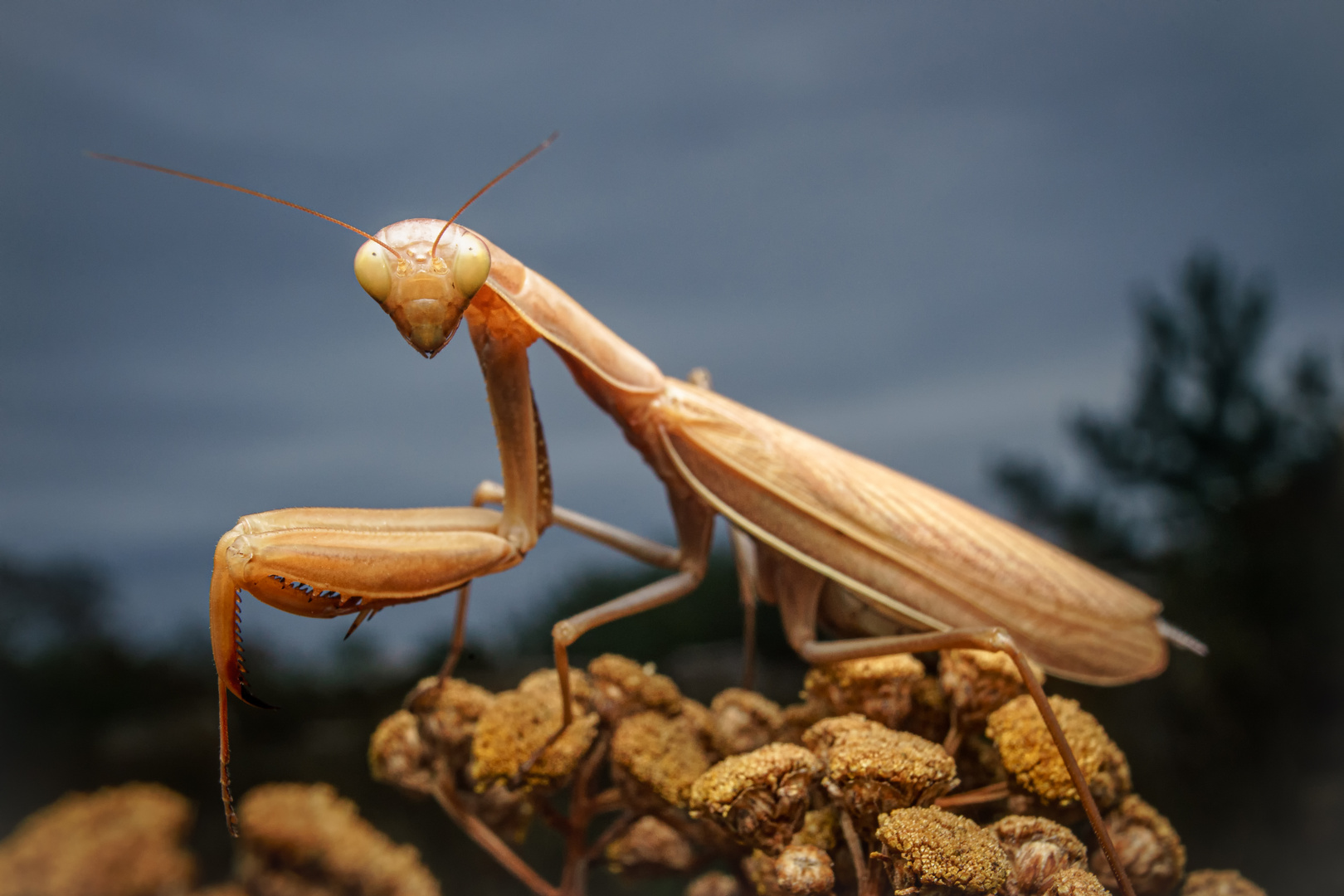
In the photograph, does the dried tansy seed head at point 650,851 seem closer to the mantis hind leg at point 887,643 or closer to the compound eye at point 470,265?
the mantis hind leg at point 887,643

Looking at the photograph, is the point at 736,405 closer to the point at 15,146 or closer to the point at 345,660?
the point at 345,660

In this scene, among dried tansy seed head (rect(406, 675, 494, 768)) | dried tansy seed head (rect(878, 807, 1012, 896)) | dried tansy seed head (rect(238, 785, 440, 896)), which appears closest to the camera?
dried tansy seed head (rect(878, 807, 1012, 896))

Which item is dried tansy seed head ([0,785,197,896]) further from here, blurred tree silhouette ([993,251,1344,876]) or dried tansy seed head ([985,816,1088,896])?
blurred tree silhouette ([993,251,1344,876])

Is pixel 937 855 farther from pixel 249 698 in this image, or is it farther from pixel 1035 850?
pixel 249 698

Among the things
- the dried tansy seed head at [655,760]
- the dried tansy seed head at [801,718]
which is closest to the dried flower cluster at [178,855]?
the dried tansy seed head at [655,760]

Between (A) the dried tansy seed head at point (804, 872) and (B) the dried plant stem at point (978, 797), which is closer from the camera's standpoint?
(A) the dried tansy seed head at point (804, 872)

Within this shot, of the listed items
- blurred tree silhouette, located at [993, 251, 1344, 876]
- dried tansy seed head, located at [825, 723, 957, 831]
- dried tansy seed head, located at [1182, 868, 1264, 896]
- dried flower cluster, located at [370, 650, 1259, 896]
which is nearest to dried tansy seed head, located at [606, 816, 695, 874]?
dried flower cluster, located at [370, 650, 1259, 896]

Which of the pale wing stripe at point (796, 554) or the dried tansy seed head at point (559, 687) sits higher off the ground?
the pale wing stripe at point (796, 554)

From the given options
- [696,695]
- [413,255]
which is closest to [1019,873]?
[413,255]
